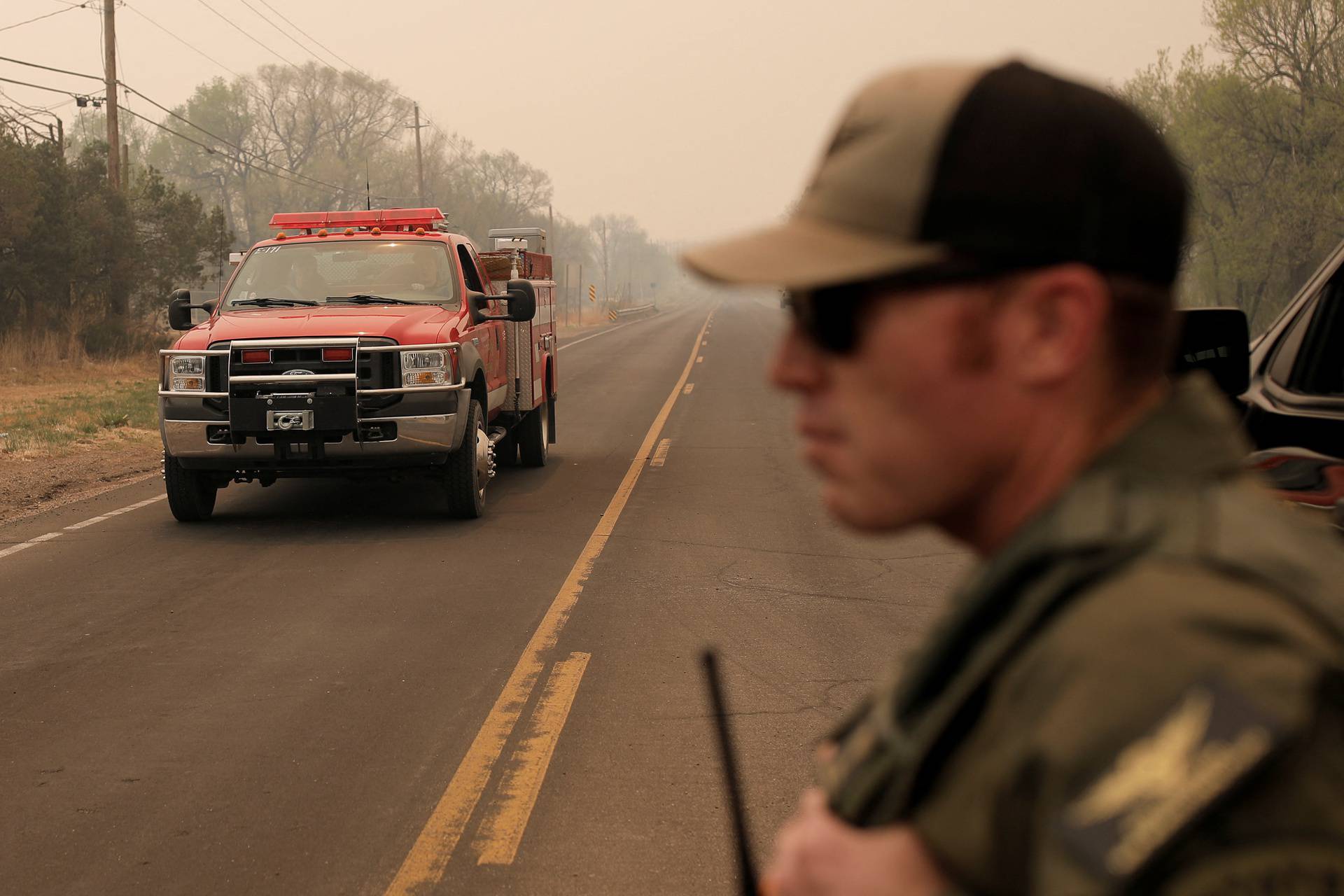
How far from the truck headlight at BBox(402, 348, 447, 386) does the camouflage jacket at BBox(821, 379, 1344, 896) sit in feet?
30.2

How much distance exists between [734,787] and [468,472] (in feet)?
29.7

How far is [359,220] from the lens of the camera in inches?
481

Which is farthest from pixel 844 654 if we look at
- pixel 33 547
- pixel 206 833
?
pixel 33 547

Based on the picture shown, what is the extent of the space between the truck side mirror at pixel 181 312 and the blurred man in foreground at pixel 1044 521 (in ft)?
33.0

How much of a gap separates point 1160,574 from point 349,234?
11573mm

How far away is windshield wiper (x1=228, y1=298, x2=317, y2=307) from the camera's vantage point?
35.7 ft

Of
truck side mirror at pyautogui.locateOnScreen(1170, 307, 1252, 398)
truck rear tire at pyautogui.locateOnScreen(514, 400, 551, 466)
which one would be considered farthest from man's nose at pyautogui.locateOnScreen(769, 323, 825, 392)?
truck rear tire at pyautogui.locateOnScreen(514, 400, 551, 466)

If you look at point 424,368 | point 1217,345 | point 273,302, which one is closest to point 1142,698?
point 1217,345

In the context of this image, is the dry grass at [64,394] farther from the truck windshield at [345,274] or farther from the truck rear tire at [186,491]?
the truck rear tire at [186,491]

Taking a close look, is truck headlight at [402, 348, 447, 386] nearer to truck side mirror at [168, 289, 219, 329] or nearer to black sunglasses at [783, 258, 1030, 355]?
truck side mirror at [168, 289, 219, 329]

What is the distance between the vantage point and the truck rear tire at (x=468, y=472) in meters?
10.3

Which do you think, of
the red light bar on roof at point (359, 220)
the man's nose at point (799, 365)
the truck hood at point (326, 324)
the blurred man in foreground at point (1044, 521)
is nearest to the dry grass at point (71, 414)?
the red light bar on roof at point (359, 220)

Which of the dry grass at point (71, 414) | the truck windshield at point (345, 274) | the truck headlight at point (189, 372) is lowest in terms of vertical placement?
the dry grass at point (71, 414)

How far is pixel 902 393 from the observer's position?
112 centimetres
